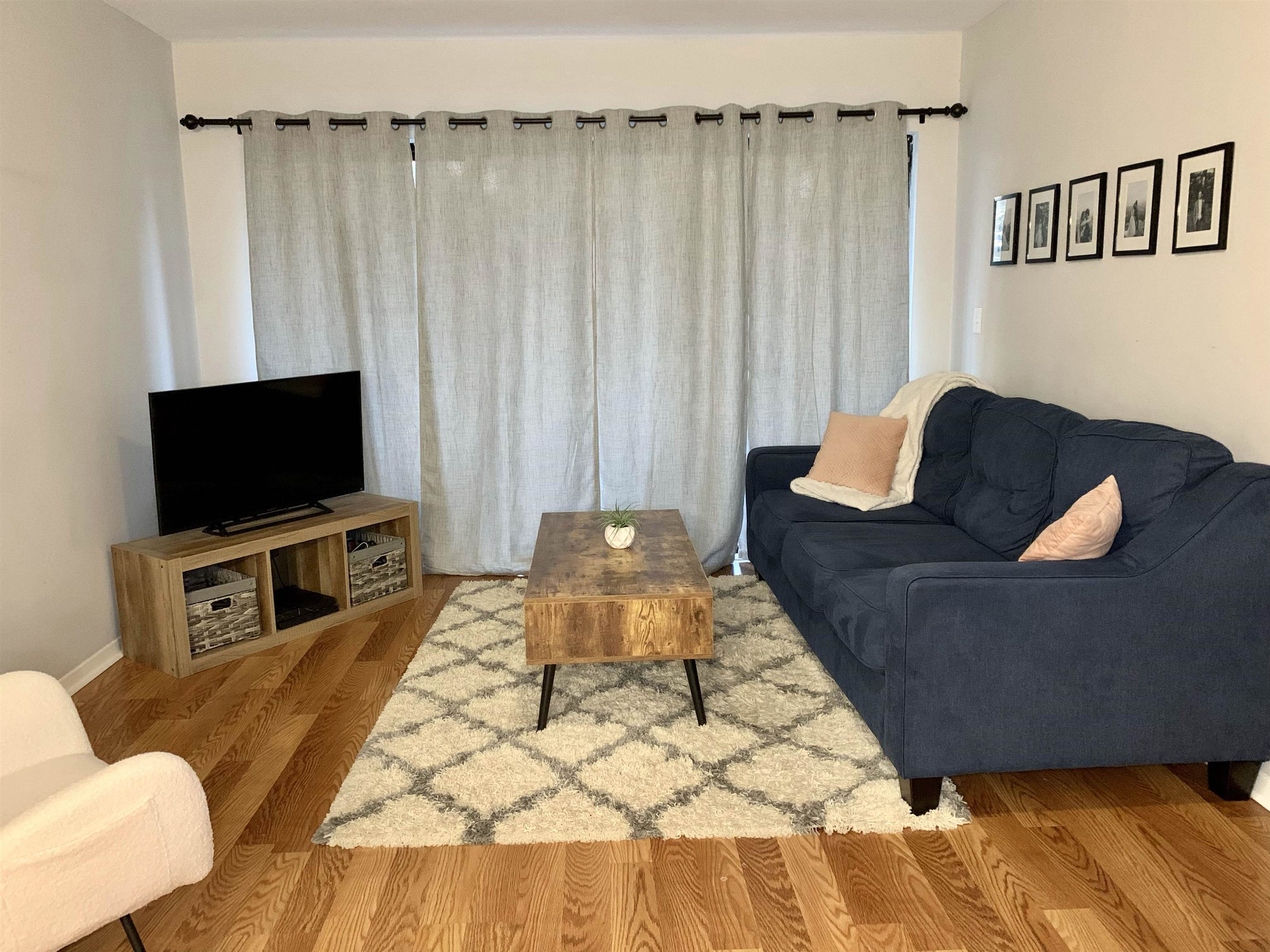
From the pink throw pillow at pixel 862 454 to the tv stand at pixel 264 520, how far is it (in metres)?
2.13

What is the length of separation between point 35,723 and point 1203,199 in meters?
3.30

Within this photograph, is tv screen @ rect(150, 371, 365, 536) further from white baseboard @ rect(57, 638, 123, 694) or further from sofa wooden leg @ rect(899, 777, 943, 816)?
sofa wooden leg @ rect(899, 777, 943, 816)

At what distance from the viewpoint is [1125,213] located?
10.9 ft

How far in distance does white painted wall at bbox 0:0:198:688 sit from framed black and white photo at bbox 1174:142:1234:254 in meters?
3.67

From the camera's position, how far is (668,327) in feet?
15.5

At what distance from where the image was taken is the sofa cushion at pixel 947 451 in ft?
12.9

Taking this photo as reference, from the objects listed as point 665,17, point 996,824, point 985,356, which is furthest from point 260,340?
point 996,824

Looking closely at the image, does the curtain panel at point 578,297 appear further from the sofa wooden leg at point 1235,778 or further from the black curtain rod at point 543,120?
the sofa wooden leg at point 1235,778

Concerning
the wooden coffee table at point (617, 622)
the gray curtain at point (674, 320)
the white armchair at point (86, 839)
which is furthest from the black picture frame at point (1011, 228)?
the white armchair at point (86, 839)

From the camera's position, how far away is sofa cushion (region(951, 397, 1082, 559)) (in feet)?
10.6

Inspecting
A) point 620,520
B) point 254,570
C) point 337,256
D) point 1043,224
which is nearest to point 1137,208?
point 1043,224

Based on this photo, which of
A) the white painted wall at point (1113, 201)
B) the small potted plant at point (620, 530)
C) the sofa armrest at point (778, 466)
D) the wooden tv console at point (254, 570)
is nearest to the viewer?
the white painted wall at point (1113, 201)

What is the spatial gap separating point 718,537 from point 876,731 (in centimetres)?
224

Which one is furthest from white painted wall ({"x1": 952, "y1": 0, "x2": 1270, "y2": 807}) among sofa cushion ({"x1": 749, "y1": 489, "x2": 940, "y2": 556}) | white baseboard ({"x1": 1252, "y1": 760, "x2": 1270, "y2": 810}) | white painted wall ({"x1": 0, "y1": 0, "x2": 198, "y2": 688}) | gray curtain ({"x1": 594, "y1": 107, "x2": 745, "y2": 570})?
white painted wall ({"x1": 0, "y1": 0, "x2": 198, "y2": 688})
